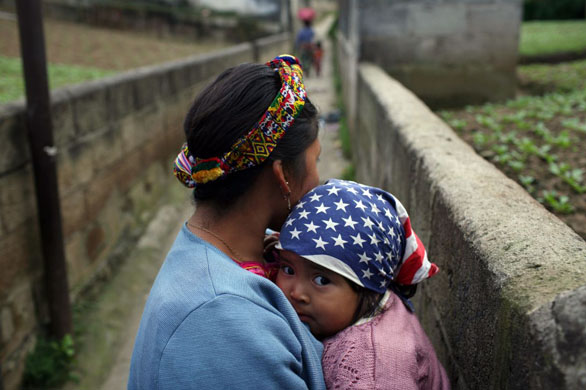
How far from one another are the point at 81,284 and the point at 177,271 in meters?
3.90

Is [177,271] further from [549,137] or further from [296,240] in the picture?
[549,137]

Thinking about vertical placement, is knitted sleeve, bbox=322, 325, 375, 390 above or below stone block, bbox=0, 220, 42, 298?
above

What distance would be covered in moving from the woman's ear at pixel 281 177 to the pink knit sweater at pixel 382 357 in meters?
0.40

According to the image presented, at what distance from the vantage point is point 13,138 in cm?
379

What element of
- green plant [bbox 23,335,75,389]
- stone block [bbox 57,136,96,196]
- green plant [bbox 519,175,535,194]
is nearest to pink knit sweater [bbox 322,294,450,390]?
green plant [bbox 519,175,535,194]

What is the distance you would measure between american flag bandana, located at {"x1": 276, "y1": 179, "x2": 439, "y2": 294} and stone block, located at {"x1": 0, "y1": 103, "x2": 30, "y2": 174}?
2753 mm

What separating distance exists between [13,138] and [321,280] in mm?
2963

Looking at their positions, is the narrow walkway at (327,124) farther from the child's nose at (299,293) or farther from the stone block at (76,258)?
the stone block at (76,258)

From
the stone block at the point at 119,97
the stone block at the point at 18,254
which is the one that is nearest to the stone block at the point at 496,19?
the stone block at the point at 119,97

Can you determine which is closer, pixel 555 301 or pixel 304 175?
pixel 555 301

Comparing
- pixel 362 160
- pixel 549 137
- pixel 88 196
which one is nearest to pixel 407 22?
pixel 362 160

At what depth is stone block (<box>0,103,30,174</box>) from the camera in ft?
12.1

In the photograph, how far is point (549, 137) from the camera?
4473 mm

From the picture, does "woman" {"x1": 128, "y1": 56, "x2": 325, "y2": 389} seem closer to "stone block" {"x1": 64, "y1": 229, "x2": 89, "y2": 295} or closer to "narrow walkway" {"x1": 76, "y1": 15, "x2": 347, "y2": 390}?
"narrow walkway" {"x1": 76, "y1": 15, "x2": 347, "y2": 390}
